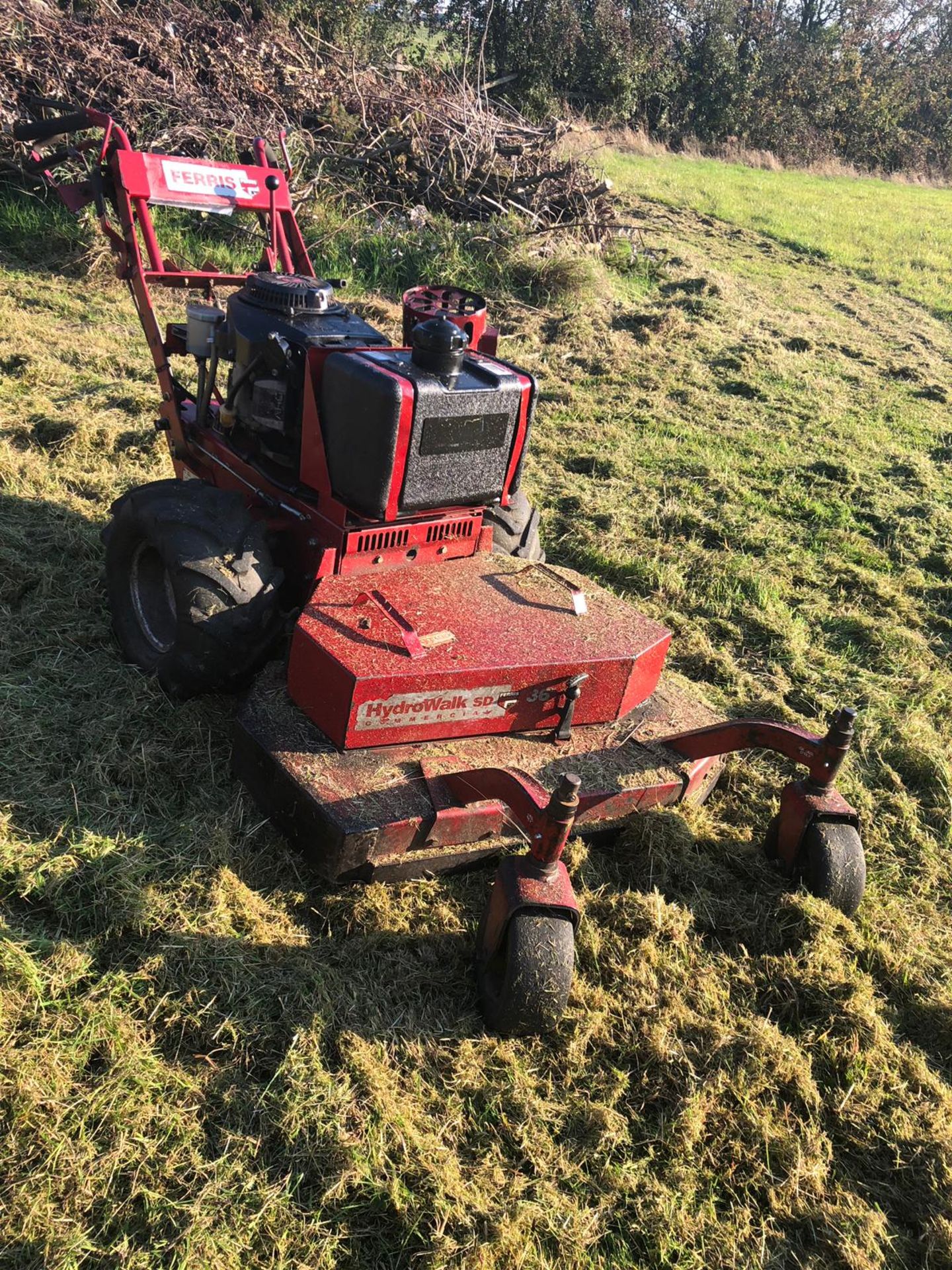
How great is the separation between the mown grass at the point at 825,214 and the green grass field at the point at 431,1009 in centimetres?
1214

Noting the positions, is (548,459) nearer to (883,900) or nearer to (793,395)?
(793,395)

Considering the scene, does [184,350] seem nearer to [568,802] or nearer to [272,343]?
[272,343]

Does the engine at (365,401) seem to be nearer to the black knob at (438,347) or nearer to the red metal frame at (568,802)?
the black knob at (438,347)

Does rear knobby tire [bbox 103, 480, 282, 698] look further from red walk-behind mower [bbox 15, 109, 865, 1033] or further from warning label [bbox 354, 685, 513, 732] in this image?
warning label [bbox 354, 685, 513, 732]

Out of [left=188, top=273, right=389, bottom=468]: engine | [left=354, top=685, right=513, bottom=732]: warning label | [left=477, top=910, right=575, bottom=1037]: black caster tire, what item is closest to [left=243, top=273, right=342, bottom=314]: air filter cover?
[left=188, top=273, right=389, bottom=468]: engine

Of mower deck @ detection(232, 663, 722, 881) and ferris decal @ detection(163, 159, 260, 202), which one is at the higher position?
ferris decal @ detection(163, 159, 260, 202)

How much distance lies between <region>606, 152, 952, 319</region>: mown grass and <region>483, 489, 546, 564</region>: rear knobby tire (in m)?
11.7

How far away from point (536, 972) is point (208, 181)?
3907 mm

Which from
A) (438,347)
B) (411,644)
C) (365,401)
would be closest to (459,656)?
(411,644)

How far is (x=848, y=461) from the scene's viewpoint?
312 inches

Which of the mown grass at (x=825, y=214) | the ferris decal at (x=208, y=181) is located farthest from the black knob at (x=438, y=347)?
the mown grass at (x=825, y=214)

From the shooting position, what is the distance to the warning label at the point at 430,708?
314 cm

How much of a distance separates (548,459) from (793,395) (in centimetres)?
338

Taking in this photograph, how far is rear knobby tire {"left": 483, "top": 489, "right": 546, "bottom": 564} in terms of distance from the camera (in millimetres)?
4297
